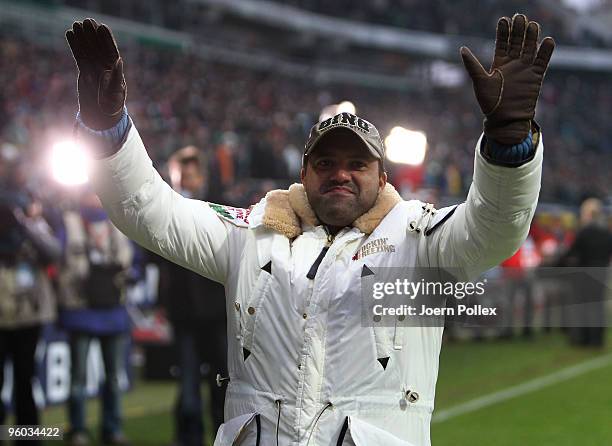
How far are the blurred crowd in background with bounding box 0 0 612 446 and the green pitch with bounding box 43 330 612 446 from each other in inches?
26.6

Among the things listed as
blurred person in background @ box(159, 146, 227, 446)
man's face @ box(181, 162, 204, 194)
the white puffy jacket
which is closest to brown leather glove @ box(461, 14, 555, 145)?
the white puffy jacket

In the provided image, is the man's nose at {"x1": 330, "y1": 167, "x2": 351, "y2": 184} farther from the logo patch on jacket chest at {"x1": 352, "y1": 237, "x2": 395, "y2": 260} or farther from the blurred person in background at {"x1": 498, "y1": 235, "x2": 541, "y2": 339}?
the blurred person in background at {"x1": 498, "y1": 235, "x2": 541, "y2": 339}

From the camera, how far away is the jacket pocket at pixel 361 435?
2.87 meters

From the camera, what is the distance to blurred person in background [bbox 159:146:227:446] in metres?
6.80

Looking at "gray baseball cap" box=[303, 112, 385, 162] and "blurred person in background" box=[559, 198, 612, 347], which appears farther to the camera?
"blurred person in background" box=[559, 198, 612, 347]

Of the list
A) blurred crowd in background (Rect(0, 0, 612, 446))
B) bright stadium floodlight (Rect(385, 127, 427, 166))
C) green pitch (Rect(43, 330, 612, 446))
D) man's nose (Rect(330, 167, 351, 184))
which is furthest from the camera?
green pitch (Rect(43, 330, 612, 446))

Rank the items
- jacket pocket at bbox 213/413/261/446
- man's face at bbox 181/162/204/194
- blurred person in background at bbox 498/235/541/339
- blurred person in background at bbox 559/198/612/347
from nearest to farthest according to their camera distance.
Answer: jacket pocket at bbox 213/413/261/446, man's face at bbox 181/162/204/194, blurred person in background at bbox 559/198/612/347, blurred person in background at bbox 498/235/541/339

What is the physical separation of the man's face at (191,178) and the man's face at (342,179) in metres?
3.86

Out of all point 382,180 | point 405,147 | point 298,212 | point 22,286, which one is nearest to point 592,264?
point 405,147

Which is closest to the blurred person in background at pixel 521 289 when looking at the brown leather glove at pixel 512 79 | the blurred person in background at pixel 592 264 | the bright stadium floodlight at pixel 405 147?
the blurred person in background at pixel 592 264

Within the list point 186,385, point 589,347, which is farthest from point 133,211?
point 589,347

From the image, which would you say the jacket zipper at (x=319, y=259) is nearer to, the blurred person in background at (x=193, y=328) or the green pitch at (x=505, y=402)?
the blurred person in background at (x=193, y=328)

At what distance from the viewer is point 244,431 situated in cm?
301

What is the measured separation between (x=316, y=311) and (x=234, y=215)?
50 centimetres
